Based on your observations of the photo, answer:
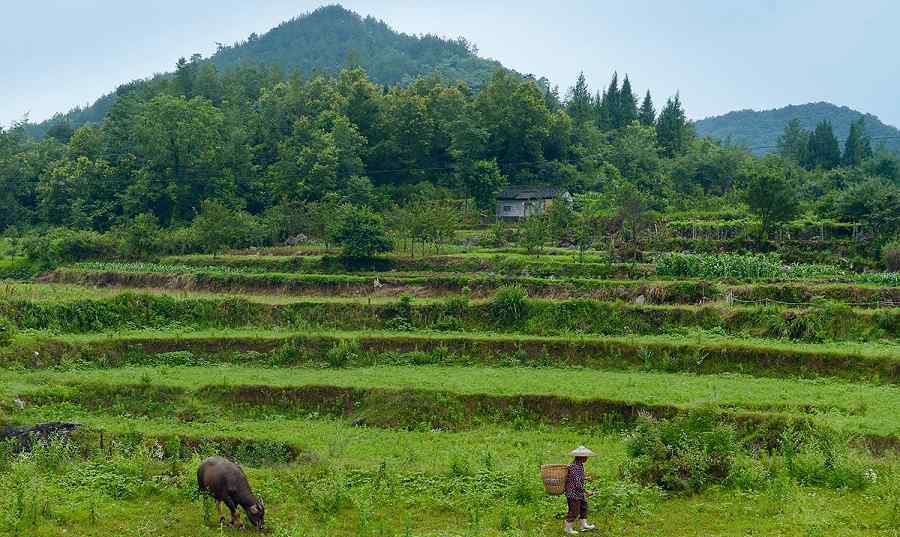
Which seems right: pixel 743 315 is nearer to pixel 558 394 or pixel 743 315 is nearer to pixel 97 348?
pixel 558 394

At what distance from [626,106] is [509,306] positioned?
215 feet

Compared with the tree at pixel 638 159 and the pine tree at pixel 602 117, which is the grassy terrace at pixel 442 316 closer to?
the tree at pixel 638 159

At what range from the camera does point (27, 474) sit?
1586 centimetres

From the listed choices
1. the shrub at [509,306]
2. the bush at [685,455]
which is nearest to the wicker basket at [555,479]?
the bush at [685,455]

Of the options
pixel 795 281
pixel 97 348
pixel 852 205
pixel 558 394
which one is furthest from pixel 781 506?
pixel 852 205

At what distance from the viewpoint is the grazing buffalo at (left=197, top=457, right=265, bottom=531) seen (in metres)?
13.9

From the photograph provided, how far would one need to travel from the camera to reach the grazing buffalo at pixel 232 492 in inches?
549

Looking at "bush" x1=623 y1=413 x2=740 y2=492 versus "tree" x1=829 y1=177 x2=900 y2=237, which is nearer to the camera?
"bush" x1=623 y1=413 x2=740 y2=492

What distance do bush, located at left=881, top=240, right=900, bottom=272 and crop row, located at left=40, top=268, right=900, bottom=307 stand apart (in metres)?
7.81

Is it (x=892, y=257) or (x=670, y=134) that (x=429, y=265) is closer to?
(x=892, y=257)

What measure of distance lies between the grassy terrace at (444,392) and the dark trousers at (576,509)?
9476mm

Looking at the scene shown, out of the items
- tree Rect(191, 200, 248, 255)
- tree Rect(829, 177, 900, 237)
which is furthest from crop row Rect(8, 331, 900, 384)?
tree Rect(829, 177, 900, 237)

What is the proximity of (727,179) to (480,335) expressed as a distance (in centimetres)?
4740

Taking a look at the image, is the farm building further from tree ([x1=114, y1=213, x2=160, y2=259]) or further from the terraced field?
tree ([x1=114, y1=213, x2=160, y2=259])
